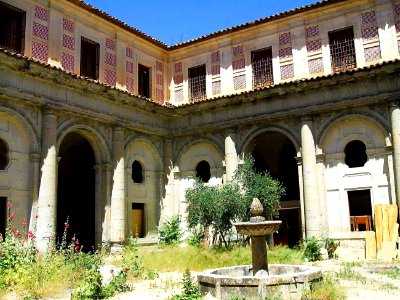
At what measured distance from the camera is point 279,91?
19297 millimetres

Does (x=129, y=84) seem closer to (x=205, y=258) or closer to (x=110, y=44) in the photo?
(x=110, y=44)

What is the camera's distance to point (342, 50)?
19.2 metres

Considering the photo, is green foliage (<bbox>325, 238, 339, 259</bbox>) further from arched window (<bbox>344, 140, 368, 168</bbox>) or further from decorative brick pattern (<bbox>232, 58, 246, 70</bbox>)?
decorative brick pattern (<bbox>232, 58, 246, 70</bbox>)

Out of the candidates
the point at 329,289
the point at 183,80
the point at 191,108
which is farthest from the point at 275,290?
the point at 183,80

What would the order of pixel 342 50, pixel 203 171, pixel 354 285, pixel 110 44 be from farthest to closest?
1. pixel 203 171
2. pixel 110 44
3. pixel 342 50
4. pixel 354 285

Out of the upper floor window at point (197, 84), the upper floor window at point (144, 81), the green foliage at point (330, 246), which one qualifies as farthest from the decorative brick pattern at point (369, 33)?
the upper floor window at point (144, 81)

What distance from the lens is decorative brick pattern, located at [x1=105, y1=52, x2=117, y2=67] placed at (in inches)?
784

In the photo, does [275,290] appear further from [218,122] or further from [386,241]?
[218,122]

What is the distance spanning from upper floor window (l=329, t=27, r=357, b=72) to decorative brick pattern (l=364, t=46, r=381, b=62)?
524 mm

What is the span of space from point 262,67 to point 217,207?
7.24 meters

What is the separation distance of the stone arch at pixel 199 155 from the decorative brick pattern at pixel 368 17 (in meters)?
8.43

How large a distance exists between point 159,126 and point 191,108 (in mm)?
1858

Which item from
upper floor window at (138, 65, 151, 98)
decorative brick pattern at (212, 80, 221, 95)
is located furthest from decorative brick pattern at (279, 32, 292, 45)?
upper floor window at (138, 65, 151, 98)

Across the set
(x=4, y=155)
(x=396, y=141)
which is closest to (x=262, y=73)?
(x=396, y=141)
